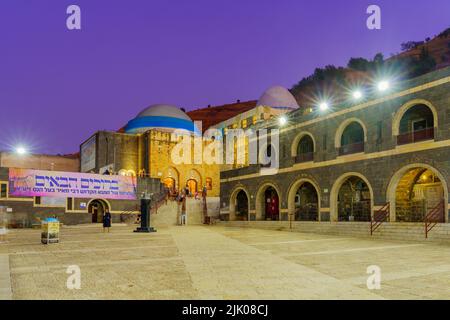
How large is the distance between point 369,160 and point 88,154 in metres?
31.3

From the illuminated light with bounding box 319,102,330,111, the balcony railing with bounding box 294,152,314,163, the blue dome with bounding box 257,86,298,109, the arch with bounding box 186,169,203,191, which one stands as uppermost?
the blue dome with bounding box 257,86,298,109

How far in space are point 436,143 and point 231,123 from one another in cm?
3111

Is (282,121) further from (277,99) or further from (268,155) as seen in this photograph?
(277,99)

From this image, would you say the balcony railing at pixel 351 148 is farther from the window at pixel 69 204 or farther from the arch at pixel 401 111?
the window at pixel 69 204

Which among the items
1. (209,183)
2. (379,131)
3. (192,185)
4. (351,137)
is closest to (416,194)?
(379,131)

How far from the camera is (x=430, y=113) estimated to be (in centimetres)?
2148

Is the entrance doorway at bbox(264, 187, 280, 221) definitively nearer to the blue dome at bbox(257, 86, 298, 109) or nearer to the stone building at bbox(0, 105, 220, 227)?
the stone building at bbox(0, 105, 220, 227)

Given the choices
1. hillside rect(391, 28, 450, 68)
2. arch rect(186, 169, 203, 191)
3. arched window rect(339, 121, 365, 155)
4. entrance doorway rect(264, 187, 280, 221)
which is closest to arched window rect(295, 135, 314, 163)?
arched window rect(339, 121, 365, 155)

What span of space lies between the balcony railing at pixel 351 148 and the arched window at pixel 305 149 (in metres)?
2.70

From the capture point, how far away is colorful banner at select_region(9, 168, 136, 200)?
2852cm

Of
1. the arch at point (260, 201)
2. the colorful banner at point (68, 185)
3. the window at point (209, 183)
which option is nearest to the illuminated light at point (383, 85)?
the arch at point (260, 201)

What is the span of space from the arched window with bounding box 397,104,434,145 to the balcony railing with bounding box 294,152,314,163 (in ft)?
20.2

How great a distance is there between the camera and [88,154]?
145 feet
